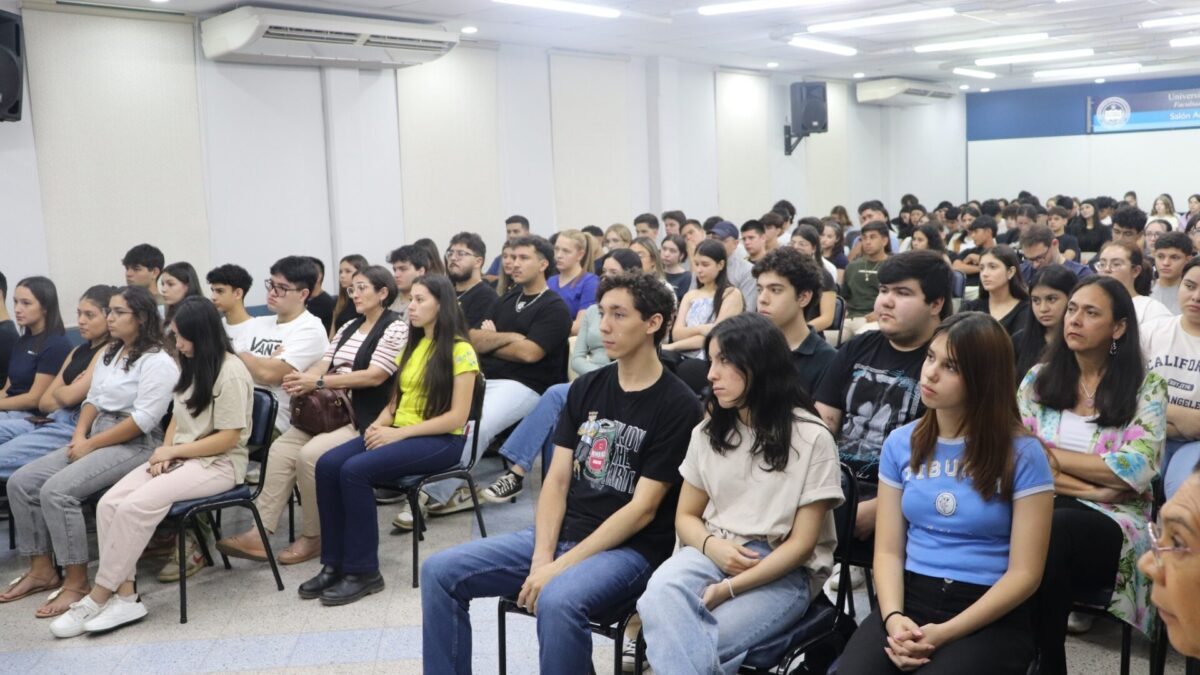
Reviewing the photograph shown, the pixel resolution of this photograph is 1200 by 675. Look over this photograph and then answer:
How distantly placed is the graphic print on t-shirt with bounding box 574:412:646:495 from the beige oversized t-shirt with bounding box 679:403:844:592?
229 mm

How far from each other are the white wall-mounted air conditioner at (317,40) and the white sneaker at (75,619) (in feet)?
13.9

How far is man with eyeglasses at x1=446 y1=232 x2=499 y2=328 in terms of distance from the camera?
5.46 metres

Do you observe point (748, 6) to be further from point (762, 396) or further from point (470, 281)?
point (762, 396)

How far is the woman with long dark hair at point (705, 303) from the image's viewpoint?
5.34 metres

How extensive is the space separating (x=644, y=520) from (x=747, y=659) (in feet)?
1.61

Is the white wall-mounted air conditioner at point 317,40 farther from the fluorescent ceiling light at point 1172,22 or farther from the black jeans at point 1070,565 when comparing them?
the fluorescent ceiling light at point 1172,22

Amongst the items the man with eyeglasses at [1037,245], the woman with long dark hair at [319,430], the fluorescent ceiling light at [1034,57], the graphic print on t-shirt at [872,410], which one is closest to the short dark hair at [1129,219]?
the man with eyeglasses at [1037,245]

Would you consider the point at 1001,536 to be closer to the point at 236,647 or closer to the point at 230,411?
the point at 236,647

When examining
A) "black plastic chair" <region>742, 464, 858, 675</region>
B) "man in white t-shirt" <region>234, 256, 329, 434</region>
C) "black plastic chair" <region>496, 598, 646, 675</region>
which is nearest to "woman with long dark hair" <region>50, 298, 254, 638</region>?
"man in white t-shirt" <region>234, 256, 329, 434</region>

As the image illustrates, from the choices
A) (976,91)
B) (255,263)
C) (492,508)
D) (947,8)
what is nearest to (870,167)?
(976,91)

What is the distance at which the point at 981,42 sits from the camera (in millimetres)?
10898

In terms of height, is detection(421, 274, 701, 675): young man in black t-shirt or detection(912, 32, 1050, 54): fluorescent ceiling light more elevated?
detection(912, 32, 1050, 54): fluorescent ceiling light

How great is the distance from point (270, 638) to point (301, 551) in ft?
2.46

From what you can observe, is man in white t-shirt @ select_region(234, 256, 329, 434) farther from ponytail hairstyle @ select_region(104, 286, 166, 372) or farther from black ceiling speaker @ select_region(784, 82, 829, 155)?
black ceiling speaker @ select_region(784, 82, 829, 155)
